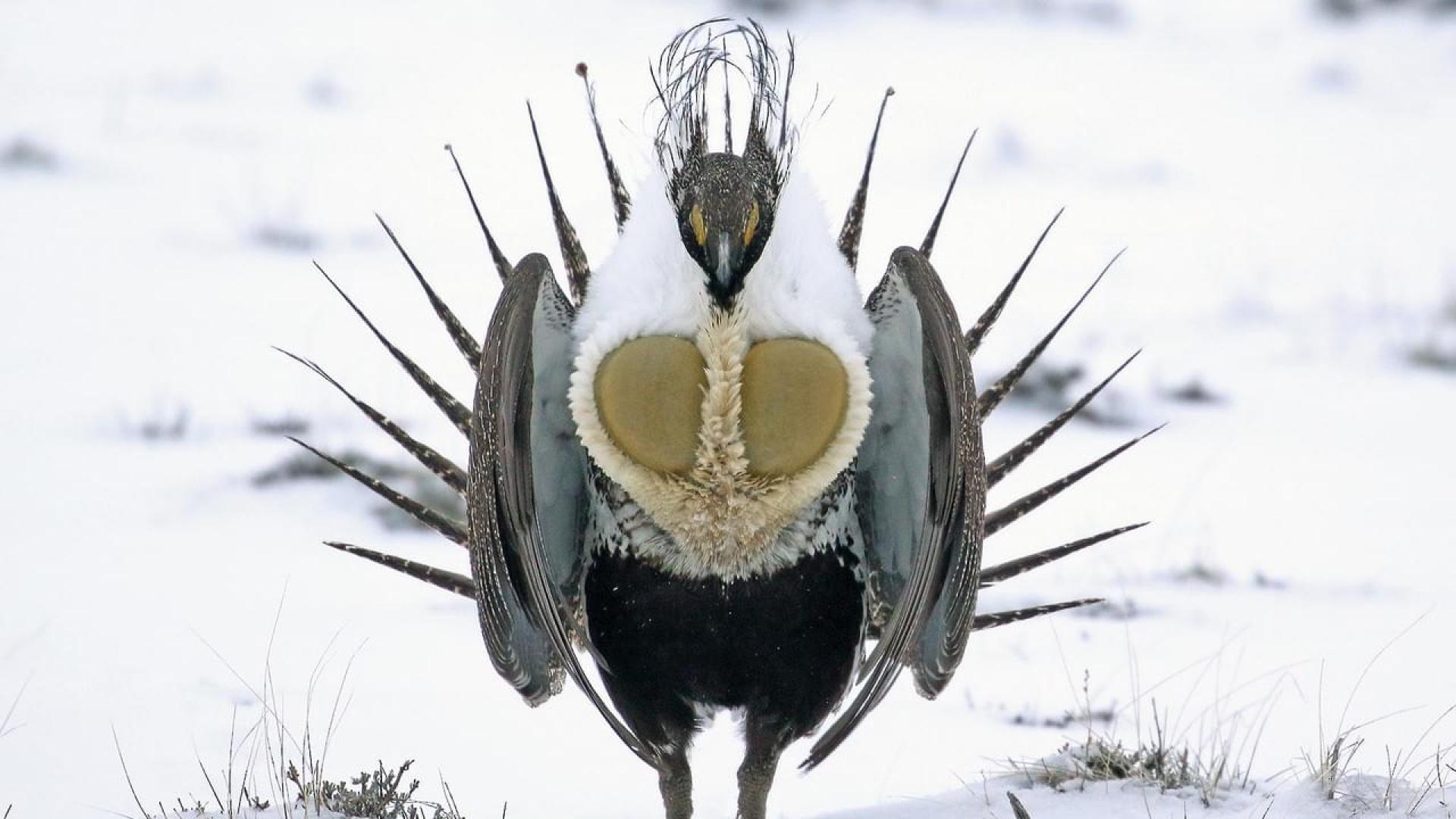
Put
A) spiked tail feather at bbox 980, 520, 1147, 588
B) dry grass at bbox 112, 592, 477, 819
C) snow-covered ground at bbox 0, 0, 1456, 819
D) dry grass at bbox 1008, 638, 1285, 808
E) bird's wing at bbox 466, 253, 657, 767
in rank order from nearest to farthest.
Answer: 1. bird's wing at bbox 466, 253, 657, 767
2. dry grass at bbox 112, 592, 477, 819
3. spiked tail feather at bbox 980, 520, 1147, 588
4. dry grass at bbox 1008, 638, 1285, 808
5. snow-covered ground at bbox 0, 0, 1456, 819

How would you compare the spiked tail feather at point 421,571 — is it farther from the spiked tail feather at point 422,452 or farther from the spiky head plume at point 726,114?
the spiky head plume at point 726,114

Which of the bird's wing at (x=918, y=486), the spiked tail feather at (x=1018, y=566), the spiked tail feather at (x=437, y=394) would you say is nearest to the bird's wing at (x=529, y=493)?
the spiked tail feather at (x=437, y=394)

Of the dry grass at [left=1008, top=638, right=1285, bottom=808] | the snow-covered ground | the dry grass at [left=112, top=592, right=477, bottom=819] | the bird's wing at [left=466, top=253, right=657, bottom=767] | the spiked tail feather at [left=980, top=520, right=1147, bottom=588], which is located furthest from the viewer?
the snow-covered ground

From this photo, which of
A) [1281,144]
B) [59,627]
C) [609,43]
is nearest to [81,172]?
[609,43]

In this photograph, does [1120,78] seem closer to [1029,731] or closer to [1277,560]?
[1277,560]

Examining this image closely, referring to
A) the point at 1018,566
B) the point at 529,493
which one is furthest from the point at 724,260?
the point at 1018,566

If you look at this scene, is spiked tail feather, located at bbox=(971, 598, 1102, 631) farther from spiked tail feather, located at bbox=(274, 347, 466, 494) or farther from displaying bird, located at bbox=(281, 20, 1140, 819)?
spiked tail feather, located at bbox=(274, 347, 466, 494)

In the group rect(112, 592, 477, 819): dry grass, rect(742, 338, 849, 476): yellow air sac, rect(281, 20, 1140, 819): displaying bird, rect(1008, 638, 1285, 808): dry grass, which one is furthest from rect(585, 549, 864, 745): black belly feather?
rect(1008, 638, 1285, 808): dry grass

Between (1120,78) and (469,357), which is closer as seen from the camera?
(469,357)
